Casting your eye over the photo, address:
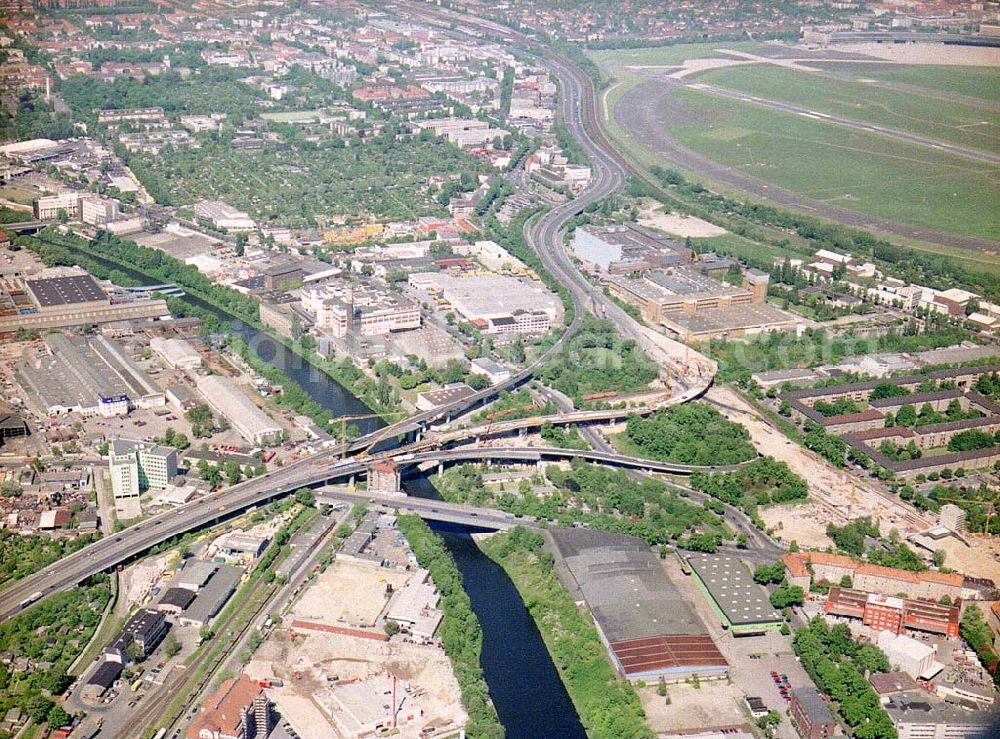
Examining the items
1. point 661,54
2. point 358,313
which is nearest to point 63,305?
point 358,313

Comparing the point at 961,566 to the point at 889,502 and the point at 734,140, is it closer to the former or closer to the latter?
the point at 889,502

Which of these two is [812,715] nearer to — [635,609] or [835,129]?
[635,609]

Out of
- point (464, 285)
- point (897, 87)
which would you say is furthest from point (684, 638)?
point (897, 87)

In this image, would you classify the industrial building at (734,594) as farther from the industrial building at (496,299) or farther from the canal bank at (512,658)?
the industrial building at (496,299)

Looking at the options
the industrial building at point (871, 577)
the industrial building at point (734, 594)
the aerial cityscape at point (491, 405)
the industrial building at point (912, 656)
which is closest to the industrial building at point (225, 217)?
the aerial cityscape at point (491, 405)

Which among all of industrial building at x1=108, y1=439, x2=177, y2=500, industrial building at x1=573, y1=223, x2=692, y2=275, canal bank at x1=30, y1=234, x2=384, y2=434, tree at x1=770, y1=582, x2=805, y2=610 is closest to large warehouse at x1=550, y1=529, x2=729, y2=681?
tree at x1=770, y1=582, x2=805, y2=610

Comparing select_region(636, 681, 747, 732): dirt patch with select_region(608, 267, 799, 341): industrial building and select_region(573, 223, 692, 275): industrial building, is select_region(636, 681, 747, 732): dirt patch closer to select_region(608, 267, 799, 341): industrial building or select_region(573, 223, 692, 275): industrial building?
select_region(608, 267, 799, 341): industrial building
